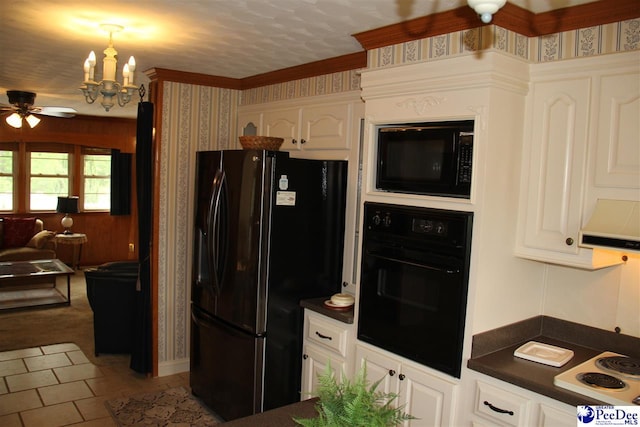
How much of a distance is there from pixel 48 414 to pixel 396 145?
288 cm

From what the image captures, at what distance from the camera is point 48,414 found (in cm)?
365

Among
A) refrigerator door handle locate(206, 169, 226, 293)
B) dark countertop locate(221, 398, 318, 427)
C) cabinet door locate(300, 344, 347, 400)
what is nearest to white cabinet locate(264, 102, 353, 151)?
refrigerator door handle locate(206, 169, 226, 293)

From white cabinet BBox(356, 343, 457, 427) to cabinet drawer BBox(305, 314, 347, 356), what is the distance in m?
0.22

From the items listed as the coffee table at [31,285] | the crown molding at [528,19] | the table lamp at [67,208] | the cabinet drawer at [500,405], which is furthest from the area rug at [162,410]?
the table lamp at [67,208]

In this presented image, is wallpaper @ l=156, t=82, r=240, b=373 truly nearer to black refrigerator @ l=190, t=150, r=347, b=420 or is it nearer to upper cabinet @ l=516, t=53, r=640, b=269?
black refrigerator @ l=190, t=150, r=347, b=420

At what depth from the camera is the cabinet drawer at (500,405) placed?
7.31 feet

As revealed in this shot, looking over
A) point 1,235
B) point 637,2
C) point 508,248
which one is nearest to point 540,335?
point 508,248

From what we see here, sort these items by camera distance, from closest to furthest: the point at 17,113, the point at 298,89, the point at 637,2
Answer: the point at 637,2
the point at 298,89
the point at 17,113

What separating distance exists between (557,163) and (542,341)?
35.3 inches

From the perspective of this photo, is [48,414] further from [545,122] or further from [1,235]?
[1,235]

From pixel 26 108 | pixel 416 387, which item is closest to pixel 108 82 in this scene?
pixel 416 387

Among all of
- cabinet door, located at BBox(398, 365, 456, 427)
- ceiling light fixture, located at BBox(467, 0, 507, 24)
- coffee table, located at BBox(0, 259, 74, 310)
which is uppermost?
ceiling light fixture, located at BBox(467, 0, 507, 24)

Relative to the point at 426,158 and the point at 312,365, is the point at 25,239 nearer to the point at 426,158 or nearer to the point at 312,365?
the point at 312,365

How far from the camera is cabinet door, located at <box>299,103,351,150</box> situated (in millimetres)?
3527
